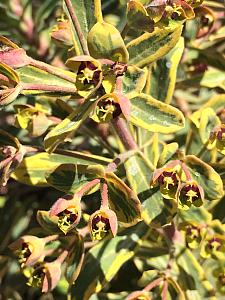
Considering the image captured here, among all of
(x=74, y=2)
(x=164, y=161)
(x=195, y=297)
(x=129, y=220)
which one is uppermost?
(x=74, y=2)

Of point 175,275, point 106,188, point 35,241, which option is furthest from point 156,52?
point 175,275

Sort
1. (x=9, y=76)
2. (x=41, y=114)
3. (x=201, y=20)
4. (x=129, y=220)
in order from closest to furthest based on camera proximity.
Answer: (x=9, y=76) < (x=129, y=220) < (x=41, y=114) < (x=201, y=20)

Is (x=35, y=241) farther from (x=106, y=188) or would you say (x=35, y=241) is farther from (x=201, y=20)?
(x=201, y=20)

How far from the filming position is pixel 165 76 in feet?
6.03

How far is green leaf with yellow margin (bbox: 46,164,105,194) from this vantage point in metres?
1.51

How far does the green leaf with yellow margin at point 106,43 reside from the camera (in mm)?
1354

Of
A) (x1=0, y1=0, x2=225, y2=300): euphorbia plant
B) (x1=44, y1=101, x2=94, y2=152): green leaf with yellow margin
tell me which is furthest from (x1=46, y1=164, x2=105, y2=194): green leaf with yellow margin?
(x1=44, y1=101, x2=94, y2=152): green leaf with yellow margin

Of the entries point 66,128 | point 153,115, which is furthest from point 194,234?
point 66,128

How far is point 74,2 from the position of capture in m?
1.54

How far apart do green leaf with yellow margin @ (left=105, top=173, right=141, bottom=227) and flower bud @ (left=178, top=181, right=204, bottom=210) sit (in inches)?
4.1

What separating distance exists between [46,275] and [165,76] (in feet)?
2.22

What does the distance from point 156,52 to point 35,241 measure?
0.57m

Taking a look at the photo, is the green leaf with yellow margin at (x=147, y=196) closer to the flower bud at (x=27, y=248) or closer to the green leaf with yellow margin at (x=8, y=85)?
the flower bud at (x=27, y=248)

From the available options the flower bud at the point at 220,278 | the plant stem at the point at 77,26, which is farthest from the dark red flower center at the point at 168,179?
the flower bud at the point at 220,278
